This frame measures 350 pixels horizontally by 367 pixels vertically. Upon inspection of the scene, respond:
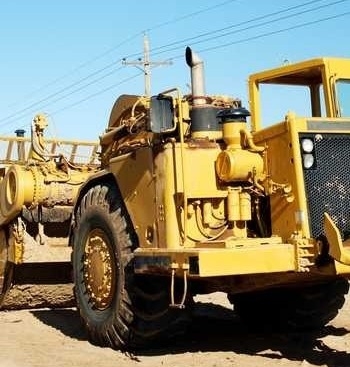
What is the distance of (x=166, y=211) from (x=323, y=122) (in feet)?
4.68

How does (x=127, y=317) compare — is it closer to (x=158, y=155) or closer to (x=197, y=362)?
(x=197, y=362)

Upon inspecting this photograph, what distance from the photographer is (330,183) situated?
5.59 m

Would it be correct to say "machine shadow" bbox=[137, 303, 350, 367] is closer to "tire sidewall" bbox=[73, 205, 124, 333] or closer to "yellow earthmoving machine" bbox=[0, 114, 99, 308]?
"tire sidewall" bbox=[73, 205, 124, 333]

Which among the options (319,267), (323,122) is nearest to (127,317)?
(319,267)

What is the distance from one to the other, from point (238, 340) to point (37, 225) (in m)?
3.09

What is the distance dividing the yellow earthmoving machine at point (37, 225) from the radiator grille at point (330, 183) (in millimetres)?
3845

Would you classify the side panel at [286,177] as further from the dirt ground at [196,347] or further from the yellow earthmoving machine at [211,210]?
the dirt ground at [196,347]

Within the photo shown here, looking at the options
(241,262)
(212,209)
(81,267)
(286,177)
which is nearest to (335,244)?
(241,262)

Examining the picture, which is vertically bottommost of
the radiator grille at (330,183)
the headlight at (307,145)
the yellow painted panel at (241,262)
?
the yellow painted panel at (241,262)

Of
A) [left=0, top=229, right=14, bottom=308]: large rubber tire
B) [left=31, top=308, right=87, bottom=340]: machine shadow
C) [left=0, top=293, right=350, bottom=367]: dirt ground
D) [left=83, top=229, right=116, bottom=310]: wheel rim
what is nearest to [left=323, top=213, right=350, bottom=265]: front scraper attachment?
[left=0, top=293, right=350, bottom=367]: dirt ground

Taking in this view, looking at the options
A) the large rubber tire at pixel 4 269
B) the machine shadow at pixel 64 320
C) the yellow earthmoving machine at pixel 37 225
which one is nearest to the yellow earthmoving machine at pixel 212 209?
the machine shadow at pixel 64 320

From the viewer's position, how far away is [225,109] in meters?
6.28

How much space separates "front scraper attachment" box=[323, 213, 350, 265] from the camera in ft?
16.2

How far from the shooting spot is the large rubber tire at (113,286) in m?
6.38
